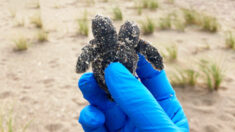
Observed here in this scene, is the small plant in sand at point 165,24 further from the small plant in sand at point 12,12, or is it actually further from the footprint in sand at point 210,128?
the small plant in sand at point 12,12

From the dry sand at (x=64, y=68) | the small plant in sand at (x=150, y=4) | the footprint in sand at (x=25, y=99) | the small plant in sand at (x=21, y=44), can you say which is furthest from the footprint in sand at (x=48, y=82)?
the small plant in sand at (x=150, y=4)

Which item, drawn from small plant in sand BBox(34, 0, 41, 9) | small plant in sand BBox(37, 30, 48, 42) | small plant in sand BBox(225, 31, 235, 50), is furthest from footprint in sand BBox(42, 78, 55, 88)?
small plant in sand BBox(34, 0, 41, 9)

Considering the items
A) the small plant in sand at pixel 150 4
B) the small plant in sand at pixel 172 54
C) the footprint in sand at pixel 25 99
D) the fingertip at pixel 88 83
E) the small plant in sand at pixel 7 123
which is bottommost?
the small plant in sand at pixel 7 123

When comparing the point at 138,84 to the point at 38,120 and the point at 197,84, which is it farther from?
the point at 197,84

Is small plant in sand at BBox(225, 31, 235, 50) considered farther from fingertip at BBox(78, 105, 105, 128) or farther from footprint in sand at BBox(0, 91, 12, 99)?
footprint in sand at BBox(0, 91, 12, 99)

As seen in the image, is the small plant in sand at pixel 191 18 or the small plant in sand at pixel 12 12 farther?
the small plant in sand at pixel 12 12

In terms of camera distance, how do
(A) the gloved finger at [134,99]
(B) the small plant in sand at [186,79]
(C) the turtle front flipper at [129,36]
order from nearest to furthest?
(A) the gloved finger at [134,99]
(C) the turtle front flipper at [129,36]
(B) the small plant in sand at [186,79]
